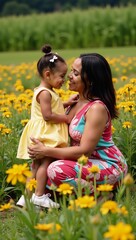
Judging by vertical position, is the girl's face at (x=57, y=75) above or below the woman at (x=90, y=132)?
above

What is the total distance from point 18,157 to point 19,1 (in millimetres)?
45092

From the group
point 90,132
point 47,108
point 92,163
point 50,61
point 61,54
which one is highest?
point 50,61

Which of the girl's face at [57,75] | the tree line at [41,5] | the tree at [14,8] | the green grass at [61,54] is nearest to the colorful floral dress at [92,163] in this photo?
the girl's face at [57,75]

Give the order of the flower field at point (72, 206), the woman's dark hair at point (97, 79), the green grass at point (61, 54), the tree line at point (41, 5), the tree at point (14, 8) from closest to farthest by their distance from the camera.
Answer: the flower field at point (72, 206) < the woman's dark hair at point (97, 79) < the green grass at point (61, 54) < the tree at point (14, 8) < the tree line at point (41, 5)

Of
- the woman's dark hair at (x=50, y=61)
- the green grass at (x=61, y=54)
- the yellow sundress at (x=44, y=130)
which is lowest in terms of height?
the green grass at (x=61, y=54)

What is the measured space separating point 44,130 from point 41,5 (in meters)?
47.6

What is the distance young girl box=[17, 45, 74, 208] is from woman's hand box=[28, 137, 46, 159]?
82mm

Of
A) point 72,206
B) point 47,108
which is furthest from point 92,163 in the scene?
point 72,206

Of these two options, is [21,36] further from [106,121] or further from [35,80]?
[106,121]

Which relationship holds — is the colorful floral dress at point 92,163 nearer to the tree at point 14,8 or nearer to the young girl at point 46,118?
the young girl at point 46,118

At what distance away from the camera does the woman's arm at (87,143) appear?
3637mm

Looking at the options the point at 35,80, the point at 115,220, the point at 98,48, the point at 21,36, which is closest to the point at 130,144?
the point at 115,220

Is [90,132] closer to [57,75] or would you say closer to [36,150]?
[36,150]

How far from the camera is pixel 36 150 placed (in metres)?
3.70
